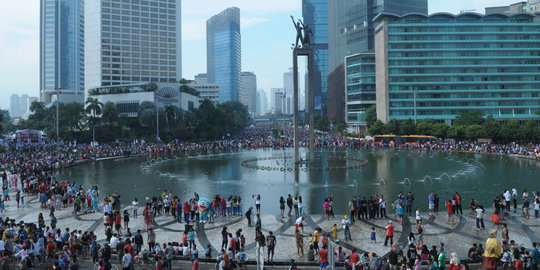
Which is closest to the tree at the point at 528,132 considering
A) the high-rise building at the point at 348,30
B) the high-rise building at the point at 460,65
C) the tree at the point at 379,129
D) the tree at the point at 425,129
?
the tree at the point at 425,129

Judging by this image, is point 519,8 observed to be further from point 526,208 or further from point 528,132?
point 526,208

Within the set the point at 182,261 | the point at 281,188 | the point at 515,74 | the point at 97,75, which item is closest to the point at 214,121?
the point at 97,75

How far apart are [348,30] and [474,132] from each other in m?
93.8

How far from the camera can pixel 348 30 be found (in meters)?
159

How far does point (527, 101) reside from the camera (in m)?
103

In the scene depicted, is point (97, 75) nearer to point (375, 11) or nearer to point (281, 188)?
point (375, 11)

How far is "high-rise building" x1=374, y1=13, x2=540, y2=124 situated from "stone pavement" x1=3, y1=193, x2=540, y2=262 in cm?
8702

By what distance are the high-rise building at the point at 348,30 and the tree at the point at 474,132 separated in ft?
210

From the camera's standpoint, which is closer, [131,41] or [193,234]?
[193,234]

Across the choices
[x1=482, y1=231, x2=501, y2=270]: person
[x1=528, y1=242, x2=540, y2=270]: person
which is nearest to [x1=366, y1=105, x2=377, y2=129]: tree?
[x1=528, y1=242, x2=540, y2=270]: person

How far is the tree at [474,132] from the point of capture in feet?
247

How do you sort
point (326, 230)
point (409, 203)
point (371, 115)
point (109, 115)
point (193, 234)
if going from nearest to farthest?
point (193, 234)
point (326, 230)
point (409, 203)
point (109, 115)
point (371, 115)

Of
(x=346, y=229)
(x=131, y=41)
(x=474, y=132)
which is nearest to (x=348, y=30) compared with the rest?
(x=131, y=41)

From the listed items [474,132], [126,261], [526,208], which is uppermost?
[474,132]
